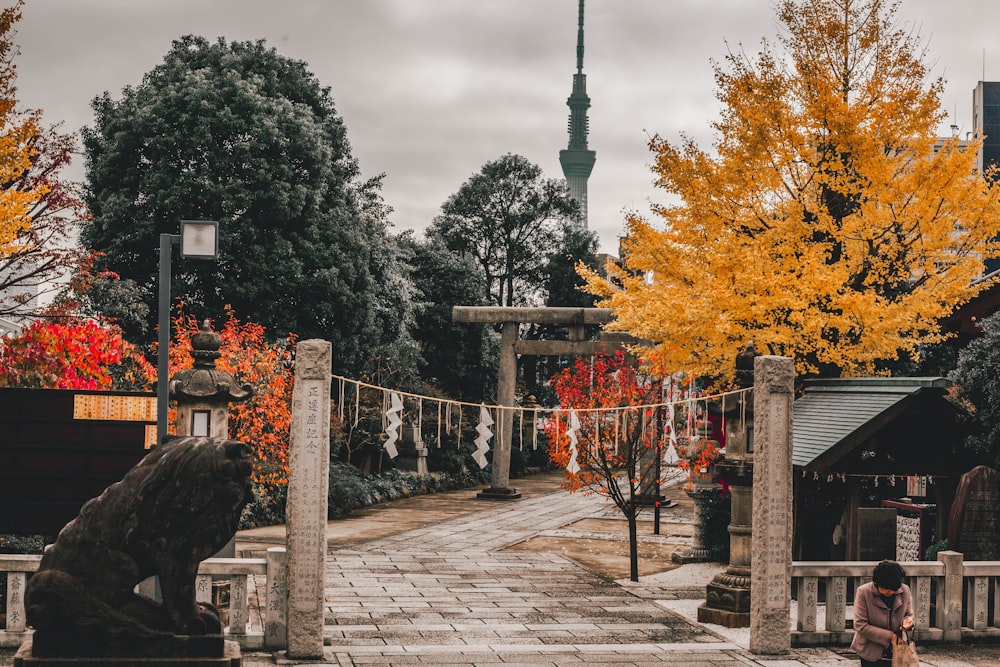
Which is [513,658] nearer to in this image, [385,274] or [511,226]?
[385,274]

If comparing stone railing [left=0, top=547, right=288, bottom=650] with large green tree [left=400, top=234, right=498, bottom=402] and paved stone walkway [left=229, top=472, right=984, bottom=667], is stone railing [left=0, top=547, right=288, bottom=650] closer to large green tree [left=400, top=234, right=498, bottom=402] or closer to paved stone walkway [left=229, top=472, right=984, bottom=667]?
paved stone walkway [left=229, top=472, right=984, bottom=667]

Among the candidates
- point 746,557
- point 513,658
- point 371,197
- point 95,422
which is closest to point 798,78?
point 746,557

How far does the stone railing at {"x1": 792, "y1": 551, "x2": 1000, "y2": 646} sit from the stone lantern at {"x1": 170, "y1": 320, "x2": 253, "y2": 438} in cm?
703

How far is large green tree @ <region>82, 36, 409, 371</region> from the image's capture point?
23453 millimetres

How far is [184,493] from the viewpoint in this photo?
24.9 feet

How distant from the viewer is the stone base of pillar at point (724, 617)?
12273 millimetres

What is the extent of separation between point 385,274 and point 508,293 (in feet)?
45.2

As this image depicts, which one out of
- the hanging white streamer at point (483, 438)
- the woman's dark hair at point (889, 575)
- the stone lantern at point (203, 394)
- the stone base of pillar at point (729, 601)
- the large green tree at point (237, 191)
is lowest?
the stone base of pillar at point (729, 601)

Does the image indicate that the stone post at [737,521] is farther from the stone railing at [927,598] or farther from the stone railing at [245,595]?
the stone railing at [245,595]

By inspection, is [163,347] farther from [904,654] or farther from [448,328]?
[448,328]

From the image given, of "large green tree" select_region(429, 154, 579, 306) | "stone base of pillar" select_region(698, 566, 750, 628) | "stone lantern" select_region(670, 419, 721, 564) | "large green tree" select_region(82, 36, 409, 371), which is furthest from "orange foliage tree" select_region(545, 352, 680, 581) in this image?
"large green tree" select_region(429, 154, 579, 306)

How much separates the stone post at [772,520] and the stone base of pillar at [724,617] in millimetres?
1508

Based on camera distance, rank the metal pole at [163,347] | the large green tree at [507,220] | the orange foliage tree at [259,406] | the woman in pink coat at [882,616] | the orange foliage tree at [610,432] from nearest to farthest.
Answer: the woman in pink coat at [882,616]
the metal pole at [163,347]
the orange foliage tree at [610,432]
the orange foliage tree at [259,406]
the large green tree at [507,220]

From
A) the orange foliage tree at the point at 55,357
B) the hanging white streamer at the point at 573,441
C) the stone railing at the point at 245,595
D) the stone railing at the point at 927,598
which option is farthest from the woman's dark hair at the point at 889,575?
the orange foliage tree at the point at 55,357
